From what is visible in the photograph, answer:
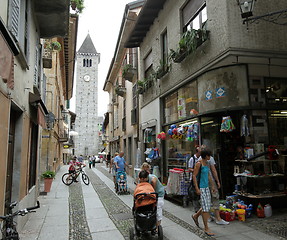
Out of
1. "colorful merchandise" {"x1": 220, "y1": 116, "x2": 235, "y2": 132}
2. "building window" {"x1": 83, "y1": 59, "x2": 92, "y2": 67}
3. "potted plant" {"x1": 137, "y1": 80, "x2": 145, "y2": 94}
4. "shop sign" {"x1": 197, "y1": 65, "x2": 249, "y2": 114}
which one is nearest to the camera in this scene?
"colorful merchandise" {"x1": 220, "y1": 116, "x2": 235, "y2": 132}

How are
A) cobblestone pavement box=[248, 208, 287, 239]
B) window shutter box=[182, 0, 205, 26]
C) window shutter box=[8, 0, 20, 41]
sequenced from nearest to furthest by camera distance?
window shutter box=[8, 0, 20, 41], cobblestone pavement box=[248, 208, 287, 239], window shutter box=[182, 0, 205, 26]

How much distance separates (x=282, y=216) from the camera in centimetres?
623

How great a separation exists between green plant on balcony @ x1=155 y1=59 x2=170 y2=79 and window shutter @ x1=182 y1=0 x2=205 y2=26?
1.80m

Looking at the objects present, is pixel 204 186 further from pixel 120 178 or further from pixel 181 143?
pixel 120 178

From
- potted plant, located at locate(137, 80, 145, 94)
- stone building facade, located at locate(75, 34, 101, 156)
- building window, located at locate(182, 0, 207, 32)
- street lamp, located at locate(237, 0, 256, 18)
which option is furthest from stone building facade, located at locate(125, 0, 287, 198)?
stone building facade, located at locate(75, 34, 101, 156)

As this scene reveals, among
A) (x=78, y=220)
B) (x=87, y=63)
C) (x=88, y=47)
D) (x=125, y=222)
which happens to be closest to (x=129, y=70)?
(x=78, y=220)

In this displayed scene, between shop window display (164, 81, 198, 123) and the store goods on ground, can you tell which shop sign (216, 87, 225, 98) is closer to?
shop window display (164, 81, 198, 123)

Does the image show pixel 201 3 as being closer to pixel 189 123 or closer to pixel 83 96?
pixel 189 123

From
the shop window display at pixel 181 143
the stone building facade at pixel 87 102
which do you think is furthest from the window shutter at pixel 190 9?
the stone building facade at pixel 87 102

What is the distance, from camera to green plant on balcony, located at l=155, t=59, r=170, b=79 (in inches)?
394

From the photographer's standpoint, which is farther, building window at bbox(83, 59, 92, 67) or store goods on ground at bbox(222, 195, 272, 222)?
building window at bbox(83, 59, 92, 67)

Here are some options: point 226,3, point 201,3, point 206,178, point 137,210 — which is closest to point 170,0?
point 201,3

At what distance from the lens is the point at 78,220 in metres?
6.66

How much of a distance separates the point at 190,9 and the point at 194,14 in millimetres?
463
